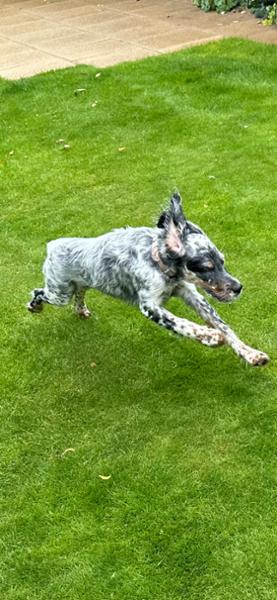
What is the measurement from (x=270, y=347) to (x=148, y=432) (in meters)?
1.10

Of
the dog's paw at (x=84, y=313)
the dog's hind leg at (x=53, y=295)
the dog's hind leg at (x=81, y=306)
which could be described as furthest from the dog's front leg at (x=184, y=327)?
the dog's paw at (x=84, y=313)

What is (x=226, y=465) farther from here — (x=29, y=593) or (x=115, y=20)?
(x=115, y=20)

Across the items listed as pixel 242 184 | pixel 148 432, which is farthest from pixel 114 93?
pixel 148 432

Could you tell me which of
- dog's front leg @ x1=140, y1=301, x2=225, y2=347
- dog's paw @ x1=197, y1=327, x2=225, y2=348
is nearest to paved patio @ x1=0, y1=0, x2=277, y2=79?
dog's front leg @ x1=140, y1=301, x2=225, y2=347

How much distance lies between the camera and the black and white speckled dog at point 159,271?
4707mm

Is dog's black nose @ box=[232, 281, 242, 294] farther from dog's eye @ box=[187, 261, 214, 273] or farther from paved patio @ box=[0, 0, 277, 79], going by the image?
paved patio @ box=[0, 0, 277, 79]

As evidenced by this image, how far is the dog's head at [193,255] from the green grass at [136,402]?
679 mm

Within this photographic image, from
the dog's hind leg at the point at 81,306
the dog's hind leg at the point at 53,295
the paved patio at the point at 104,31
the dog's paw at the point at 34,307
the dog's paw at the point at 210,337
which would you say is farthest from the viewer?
the paved patio at the point at 104,31

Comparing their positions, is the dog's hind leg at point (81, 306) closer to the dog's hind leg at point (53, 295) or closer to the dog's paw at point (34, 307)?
the dog's hind leg at point (53, 295)

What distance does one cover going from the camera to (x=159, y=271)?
4.88m

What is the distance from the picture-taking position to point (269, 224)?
22.3ft

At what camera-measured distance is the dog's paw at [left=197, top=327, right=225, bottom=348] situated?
4.79m

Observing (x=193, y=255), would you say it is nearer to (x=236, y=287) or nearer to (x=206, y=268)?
(x=206, y=268)

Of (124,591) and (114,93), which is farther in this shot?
(114,93)
